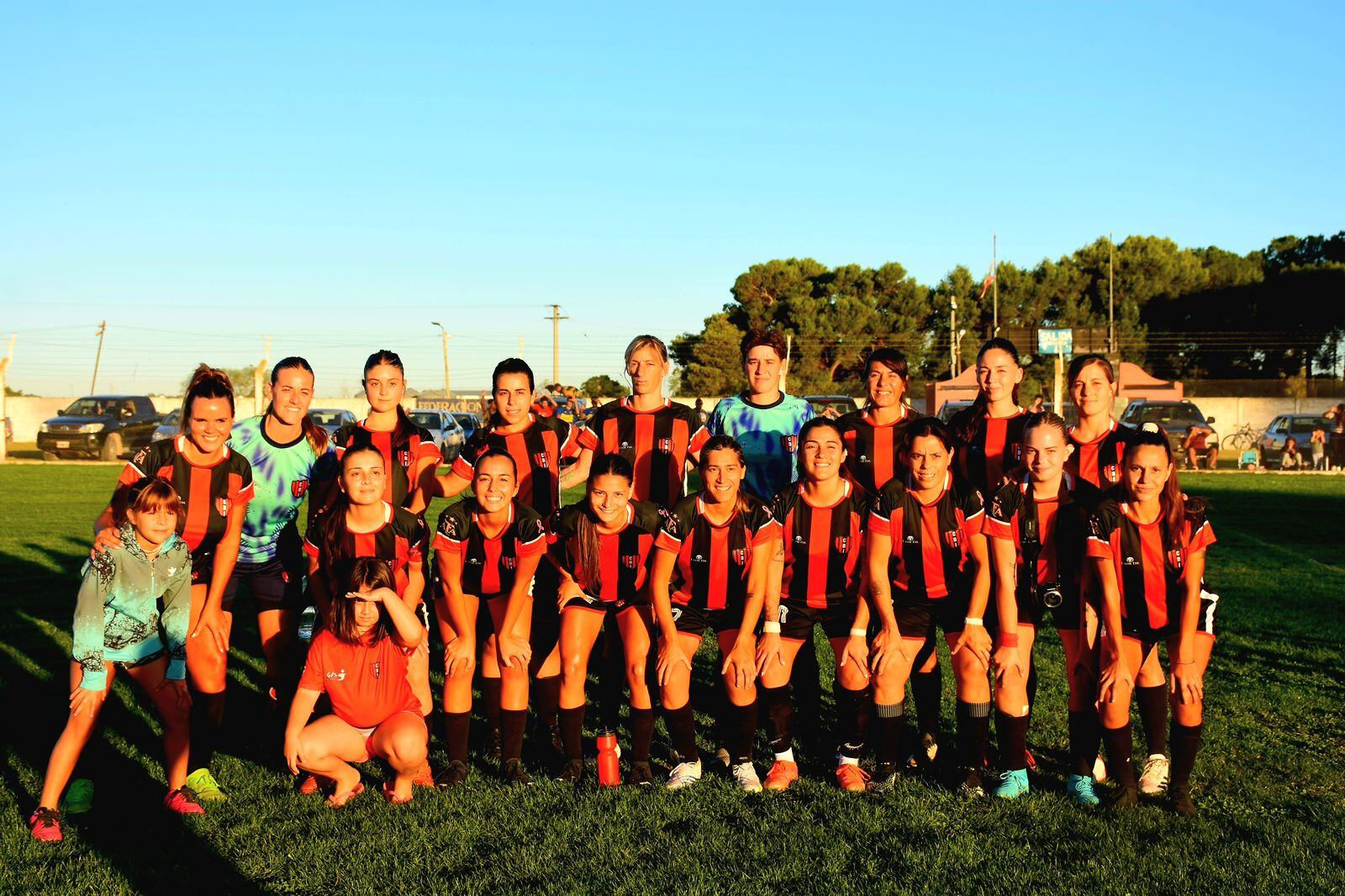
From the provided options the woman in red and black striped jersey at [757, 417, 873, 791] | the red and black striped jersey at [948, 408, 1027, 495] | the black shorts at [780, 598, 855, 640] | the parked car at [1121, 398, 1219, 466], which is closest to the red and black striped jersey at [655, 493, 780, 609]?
the woman in red and black striped jersey at [757, 417, 873, 791]

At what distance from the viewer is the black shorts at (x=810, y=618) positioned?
463 cm

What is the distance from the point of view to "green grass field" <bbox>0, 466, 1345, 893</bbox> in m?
3.54

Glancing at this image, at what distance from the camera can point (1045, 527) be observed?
452cm

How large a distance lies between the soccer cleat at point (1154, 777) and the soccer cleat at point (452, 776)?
284cm

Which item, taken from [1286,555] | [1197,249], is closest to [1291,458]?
[1286,555]

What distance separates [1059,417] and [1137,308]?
1838 inches

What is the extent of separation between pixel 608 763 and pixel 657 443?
1.57 m

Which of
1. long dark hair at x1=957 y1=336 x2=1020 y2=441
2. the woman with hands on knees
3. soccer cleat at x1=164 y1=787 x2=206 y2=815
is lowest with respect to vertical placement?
soccer cleat at x1=164 y1=787 x2=206 y2=815

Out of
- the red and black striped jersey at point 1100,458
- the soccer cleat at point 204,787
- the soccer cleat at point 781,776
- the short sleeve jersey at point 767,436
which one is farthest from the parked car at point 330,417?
the red and black striped jersey at point 1100,458

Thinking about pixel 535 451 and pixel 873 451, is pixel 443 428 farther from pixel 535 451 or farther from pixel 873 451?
pixel 873 451

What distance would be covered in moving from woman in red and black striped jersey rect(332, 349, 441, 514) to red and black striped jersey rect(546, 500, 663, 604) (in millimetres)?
850

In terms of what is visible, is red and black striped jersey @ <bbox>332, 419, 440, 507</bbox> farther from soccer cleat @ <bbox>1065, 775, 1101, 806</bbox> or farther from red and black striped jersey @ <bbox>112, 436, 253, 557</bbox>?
soccer cleat @ <bbox>1065, 775, 1101, 806</bbox>

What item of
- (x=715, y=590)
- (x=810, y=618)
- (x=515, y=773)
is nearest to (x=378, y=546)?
(x=515, y=773)

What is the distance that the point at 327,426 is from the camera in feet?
83.8
